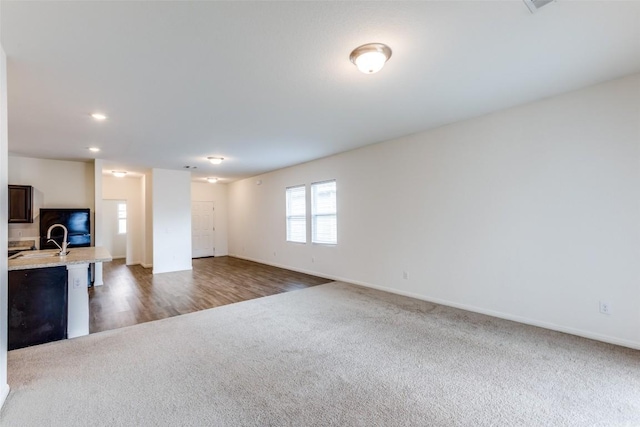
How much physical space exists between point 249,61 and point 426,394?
299cm

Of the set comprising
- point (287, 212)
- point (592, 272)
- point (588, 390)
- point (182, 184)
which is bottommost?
point (588, 390)

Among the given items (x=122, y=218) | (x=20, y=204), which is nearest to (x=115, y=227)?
(x=122, y=218)

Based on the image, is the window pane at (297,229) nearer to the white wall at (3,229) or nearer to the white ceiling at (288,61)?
the white ceiling at (288,61)

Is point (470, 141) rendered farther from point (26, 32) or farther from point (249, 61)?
point (26, 32)

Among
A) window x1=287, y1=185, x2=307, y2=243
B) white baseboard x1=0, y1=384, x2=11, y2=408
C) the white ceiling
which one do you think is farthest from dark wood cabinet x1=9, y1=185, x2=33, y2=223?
window x1=287, y1=185, x2=307, y2=243

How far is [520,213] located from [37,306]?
5556mm

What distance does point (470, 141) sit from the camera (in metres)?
3.95

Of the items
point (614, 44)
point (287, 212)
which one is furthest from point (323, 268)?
point (614, 44)

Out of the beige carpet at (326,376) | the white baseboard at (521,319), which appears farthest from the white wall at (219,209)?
the beige carpet at (326,376)

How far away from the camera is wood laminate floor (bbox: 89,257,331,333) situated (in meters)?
4.07

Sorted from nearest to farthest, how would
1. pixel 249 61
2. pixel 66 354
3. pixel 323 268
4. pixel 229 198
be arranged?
pixel 249 61 < pixel 66 354 < pixel 323 268 < pixel 229 198

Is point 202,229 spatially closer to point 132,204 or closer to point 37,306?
point 132,204

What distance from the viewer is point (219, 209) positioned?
10039mm

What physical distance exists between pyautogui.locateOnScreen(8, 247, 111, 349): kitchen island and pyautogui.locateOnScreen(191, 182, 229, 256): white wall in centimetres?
661
